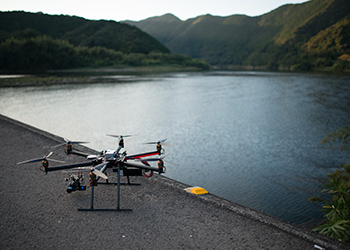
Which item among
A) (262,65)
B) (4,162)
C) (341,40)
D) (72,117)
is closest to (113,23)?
(262,65)

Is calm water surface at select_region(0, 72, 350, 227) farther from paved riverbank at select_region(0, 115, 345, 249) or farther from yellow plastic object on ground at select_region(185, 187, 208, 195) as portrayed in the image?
paved riverbank at select_region(0, 115, 345, 249)

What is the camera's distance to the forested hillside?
81.1 meters

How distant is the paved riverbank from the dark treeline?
3250 inches

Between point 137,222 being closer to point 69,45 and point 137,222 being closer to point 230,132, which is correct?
point 230,132

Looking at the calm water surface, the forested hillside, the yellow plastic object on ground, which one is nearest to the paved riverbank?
the yellow plastic object on ground

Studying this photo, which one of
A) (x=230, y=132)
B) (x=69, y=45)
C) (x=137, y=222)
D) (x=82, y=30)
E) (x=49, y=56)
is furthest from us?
(x=82, y=30)

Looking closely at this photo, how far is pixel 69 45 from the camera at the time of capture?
100500 millimetres

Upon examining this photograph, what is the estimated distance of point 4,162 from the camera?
21.9 feet

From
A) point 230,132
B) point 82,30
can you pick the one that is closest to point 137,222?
point 230,132

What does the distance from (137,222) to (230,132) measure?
15.0 m

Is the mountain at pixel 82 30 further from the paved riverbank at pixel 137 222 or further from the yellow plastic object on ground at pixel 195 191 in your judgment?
the yellow plastic object on ground at pixel 195 191

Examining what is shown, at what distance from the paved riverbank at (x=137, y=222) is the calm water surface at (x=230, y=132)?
492 cm

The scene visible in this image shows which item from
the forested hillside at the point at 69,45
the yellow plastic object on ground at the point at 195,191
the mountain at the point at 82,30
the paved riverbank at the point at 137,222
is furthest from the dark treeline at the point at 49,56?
the yellow plastic object on ground at the point at 195,191

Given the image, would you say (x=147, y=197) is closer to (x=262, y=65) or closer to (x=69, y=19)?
(x=262, y=65)
